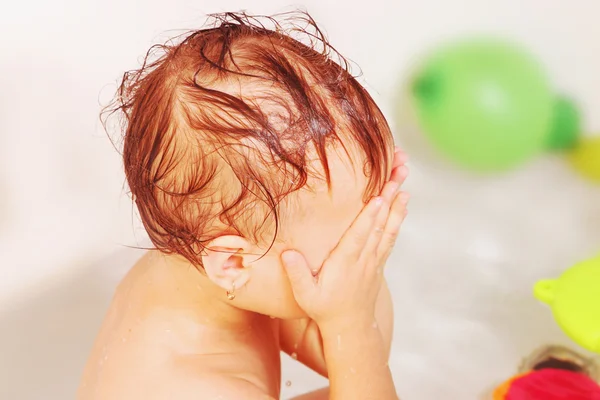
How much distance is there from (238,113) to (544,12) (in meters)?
0.80

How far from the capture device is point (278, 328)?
3.33ft

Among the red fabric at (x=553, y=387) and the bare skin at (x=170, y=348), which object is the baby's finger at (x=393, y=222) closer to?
the bare skin at (x=170, y=348)

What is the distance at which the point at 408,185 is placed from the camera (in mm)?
1399

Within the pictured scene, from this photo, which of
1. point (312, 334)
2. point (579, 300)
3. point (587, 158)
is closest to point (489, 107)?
point (587, 158)

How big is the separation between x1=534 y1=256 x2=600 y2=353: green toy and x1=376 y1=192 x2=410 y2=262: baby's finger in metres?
0.35

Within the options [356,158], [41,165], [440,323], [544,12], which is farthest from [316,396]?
[544,12]

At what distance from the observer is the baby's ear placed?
73cm

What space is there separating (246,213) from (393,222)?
0.53 feet

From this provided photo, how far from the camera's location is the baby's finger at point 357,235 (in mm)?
766

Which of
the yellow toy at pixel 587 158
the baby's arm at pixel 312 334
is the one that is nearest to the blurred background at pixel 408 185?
the yellow toy at pixel 587 158

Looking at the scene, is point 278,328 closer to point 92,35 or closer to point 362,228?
point 362,228

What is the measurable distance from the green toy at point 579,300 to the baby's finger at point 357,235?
1.29 feet

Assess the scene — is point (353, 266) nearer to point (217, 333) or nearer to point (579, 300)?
point (217, 333)

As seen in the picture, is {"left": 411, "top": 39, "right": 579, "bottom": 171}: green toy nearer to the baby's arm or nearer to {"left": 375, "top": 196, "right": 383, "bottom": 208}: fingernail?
the baby's arm
